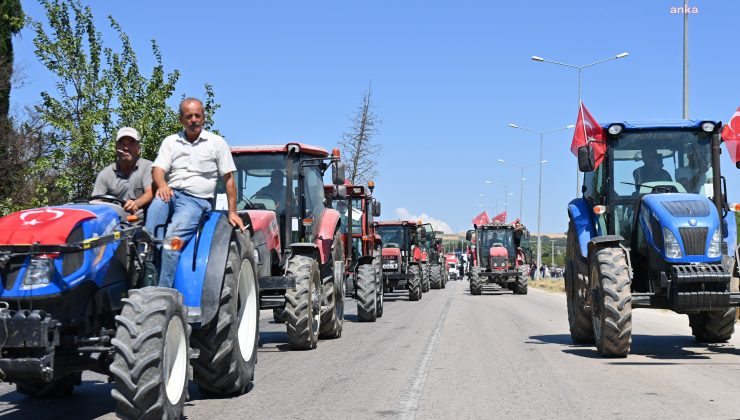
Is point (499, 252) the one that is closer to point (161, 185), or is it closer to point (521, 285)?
point (521, 285)

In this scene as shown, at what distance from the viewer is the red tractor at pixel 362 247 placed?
61.8 feet

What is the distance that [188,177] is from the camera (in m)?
7.76

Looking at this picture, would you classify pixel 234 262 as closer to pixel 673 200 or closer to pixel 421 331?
pixel 673 200

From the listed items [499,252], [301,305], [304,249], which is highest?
[499,252]

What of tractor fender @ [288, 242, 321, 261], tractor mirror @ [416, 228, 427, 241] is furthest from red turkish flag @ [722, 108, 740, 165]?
tractor mirror @ [416, 228, 427, 241]

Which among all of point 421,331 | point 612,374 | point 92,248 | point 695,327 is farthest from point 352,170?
point 92,248

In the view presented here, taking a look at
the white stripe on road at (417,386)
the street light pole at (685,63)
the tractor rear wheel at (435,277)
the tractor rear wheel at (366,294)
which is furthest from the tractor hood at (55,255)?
the tractor rear wheel at (435,277)

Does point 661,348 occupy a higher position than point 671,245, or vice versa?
point 671,245

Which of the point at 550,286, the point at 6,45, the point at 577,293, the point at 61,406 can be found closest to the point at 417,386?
the point at 61,406

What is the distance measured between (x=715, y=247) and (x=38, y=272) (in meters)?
7.90

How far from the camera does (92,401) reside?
26.9ft

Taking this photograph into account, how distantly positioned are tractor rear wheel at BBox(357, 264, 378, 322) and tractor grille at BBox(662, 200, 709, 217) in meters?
8.55

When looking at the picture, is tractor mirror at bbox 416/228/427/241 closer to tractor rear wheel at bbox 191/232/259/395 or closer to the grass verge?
the grass verge

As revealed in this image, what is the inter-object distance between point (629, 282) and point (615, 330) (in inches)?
23.1
